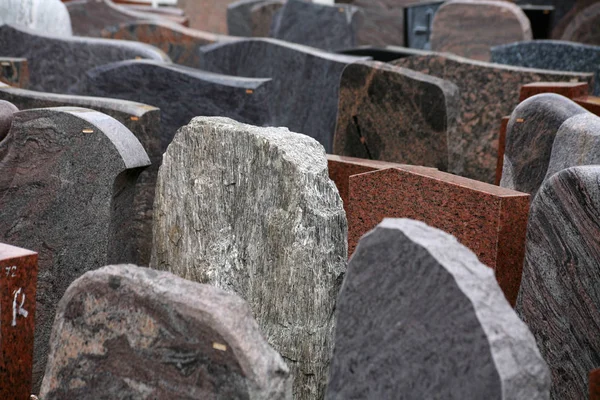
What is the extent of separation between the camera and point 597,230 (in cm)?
227

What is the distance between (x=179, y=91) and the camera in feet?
13.6

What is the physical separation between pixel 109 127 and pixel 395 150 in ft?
5.95

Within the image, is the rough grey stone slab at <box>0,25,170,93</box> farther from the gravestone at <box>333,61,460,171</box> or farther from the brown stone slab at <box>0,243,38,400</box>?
the brown stone slab at <box>0,243,38,400</box>

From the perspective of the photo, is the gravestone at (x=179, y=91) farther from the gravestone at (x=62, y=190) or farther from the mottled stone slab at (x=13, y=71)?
the gravestone at (x=62, y=190)

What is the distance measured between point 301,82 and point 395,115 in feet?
3.18

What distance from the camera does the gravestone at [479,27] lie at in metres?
6.82

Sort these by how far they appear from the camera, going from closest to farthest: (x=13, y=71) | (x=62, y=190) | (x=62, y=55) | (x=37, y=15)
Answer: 1. (x=62, y=190)
2. (x=13, y=71)
3. (x=62, y=55)
4. (x=37, y=15)

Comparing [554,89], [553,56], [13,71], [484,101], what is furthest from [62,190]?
[553,56]

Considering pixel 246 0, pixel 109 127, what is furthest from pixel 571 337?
pixel 246 0

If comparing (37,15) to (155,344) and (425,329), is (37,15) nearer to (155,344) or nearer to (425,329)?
(155,344)

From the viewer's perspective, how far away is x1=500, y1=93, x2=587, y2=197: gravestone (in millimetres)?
3311

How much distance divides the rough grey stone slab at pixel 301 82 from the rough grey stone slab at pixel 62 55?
70 centimetres

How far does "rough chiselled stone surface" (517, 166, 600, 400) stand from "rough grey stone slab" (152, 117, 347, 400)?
63 centimetres

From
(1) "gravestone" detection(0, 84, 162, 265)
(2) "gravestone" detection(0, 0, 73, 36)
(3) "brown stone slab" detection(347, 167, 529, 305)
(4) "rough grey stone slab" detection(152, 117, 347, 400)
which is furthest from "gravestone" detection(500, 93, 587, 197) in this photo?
(2) "gravestone" detection(0, 0, 73, 36)
